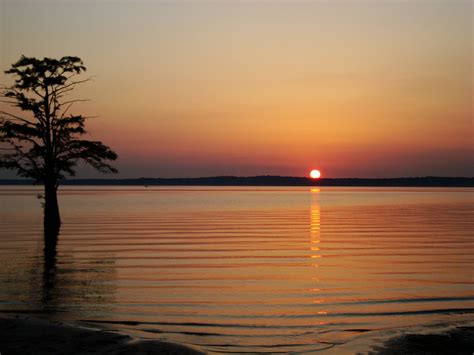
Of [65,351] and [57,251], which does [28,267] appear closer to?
[57,251]

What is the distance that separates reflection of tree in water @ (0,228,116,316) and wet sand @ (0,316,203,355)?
2.64 m

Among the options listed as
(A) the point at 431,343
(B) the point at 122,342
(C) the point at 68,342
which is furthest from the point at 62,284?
(A) the point at 431,343

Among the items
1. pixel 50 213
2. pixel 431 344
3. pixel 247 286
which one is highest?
pixel 50 213

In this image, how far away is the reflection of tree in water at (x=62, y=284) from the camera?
15373 mm

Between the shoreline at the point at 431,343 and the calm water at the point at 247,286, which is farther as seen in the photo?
the calm water at the point at 247,286

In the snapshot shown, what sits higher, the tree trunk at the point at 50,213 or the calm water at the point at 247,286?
the tree trunk at the point at 50,213

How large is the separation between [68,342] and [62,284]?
7950 millimetres

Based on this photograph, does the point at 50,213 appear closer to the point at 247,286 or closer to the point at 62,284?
the point at 62,284

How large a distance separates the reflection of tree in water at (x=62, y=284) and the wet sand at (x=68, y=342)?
2644 mm

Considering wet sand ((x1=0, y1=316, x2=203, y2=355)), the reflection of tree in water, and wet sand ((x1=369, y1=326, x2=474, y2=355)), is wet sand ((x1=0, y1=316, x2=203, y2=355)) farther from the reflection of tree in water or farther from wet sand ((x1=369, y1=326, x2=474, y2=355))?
wet sand ((x1=369, y1=326, x2=474, y2=355))

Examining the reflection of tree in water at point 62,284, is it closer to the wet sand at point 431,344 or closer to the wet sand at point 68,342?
the wet sand at point 68,342

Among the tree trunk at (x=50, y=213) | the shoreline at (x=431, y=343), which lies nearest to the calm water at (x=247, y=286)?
the shoreline at (x=431, y=343)

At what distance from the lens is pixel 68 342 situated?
1095cm

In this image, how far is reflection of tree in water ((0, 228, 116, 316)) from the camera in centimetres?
1537
